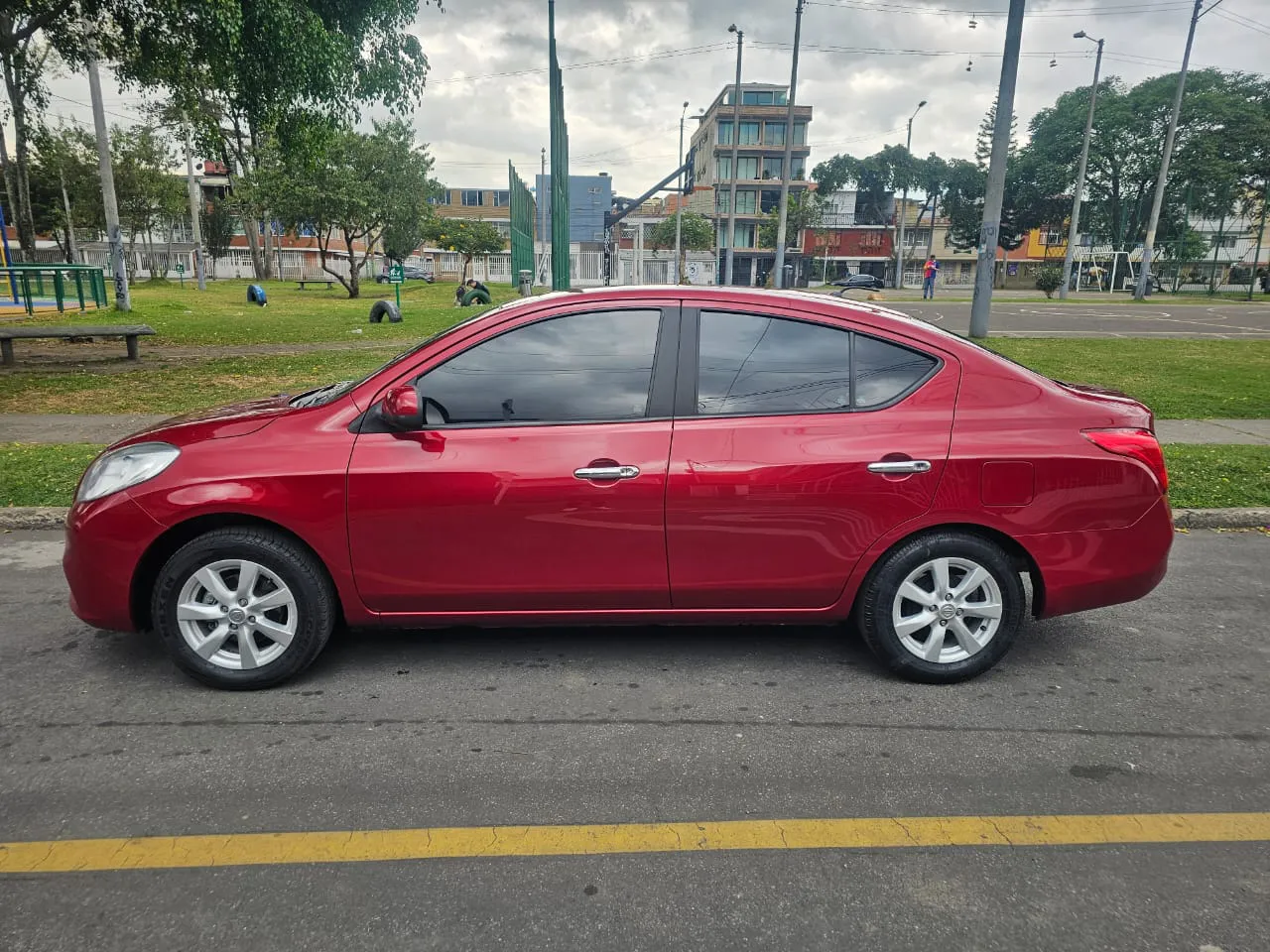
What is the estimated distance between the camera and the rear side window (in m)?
3.57

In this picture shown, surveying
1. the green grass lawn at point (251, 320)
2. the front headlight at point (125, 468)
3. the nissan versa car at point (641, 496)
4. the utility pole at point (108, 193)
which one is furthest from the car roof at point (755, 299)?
the utility pole at point (108, 193)

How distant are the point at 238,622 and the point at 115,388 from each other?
9464mm

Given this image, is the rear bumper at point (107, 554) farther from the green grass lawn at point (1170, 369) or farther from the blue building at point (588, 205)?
the blue building at point (588, 205)

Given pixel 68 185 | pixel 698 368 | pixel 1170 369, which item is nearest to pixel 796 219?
pixel 68 185

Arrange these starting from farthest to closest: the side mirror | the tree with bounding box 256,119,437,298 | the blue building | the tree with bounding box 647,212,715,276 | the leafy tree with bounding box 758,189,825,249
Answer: the tree with bounding box 647,212,715,276, the leafy tree with bounding box 758,189,825,249, the blue building, the tree with bounding box 256,119,437,298, the side mirror

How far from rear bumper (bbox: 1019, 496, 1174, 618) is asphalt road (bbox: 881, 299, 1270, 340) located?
12.9 metres

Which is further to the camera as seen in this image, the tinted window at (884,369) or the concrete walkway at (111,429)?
the concrete walkway at (111,429)

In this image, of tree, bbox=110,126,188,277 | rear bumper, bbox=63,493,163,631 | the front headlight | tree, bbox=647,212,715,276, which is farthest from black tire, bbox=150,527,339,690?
tree, bbox=647,212,715,276

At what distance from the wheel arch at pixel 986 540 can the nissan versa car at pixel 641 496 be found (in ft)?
0.04

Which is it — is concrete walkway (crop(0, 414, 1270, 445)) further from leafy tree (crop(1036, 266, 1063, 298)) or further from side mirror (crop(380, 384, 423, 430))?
leafy tree (crop(1036, 266, 1063, 298))

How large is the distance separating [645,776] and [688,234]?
73319mm

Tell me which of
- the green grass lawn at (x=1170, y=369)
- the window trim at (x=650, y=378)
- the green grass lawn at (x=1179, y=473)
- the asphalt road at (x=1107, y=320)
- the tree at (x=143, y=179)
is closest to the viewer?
the window trim at (x=650, y=378)

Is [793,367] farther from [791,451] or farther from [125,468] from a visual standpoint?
[125,468]

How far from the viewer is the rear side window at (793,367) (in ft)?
11.7
